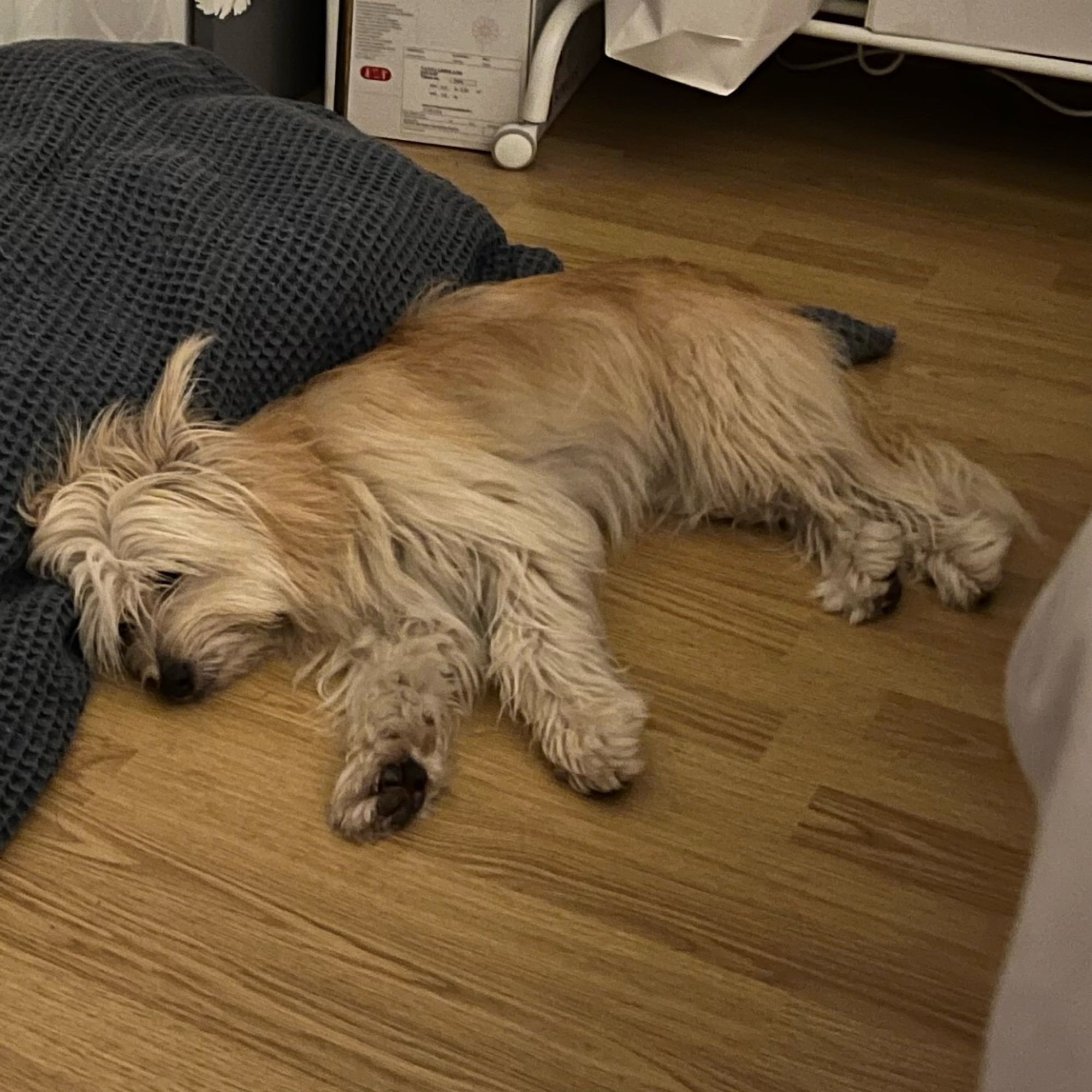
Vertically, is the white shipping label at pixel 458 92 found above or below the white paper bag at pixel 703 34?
below

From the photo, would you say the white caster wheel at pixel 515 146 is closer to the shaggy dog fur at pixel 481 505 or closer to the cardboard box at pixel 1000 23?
the cardboard box at pixel 1000 23

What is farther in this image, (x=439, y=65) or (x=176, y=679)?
(x=439, y=65)

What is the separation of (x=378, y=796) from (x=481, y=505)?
36 centimetres

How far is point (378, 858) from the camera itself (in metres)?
1.42

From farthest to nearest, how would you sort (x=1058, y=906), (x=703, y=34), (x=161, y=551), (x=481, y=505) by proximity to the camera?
(x=703, y=34) < (x=481, y=505) < (x=161, y=551) < (x=1058, y=906)

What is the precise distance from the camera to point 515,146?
9.36 feet

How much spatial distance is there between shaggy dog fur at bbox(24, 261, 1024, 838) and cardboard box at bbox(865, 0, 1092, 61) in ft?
3.44

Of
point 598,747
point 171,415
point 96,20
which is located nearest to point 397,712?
point 598,747

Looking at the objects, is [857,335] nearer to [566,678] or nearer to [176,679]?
[566,678]

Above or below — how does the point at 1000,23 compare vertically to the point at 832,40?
above

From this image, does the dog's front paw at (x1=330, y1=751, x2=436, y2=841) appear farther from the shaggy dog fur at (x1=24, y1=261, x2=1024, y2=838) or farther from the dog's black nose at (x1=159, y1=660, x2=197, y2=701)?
the dog's black nose at (x1=159, y1=660, x2=197, y2=701)

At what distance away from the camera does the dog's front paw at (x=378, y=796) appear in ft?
4.71

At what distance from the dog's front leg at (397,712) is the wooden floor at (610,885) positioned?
31 millimetres

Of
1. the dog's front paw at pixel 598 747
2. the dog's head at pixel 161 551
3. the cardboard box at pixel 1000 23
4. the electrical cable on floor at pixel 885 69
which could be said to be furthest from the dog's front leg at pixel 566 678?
the electrical cable on floor at pixel 885 69
